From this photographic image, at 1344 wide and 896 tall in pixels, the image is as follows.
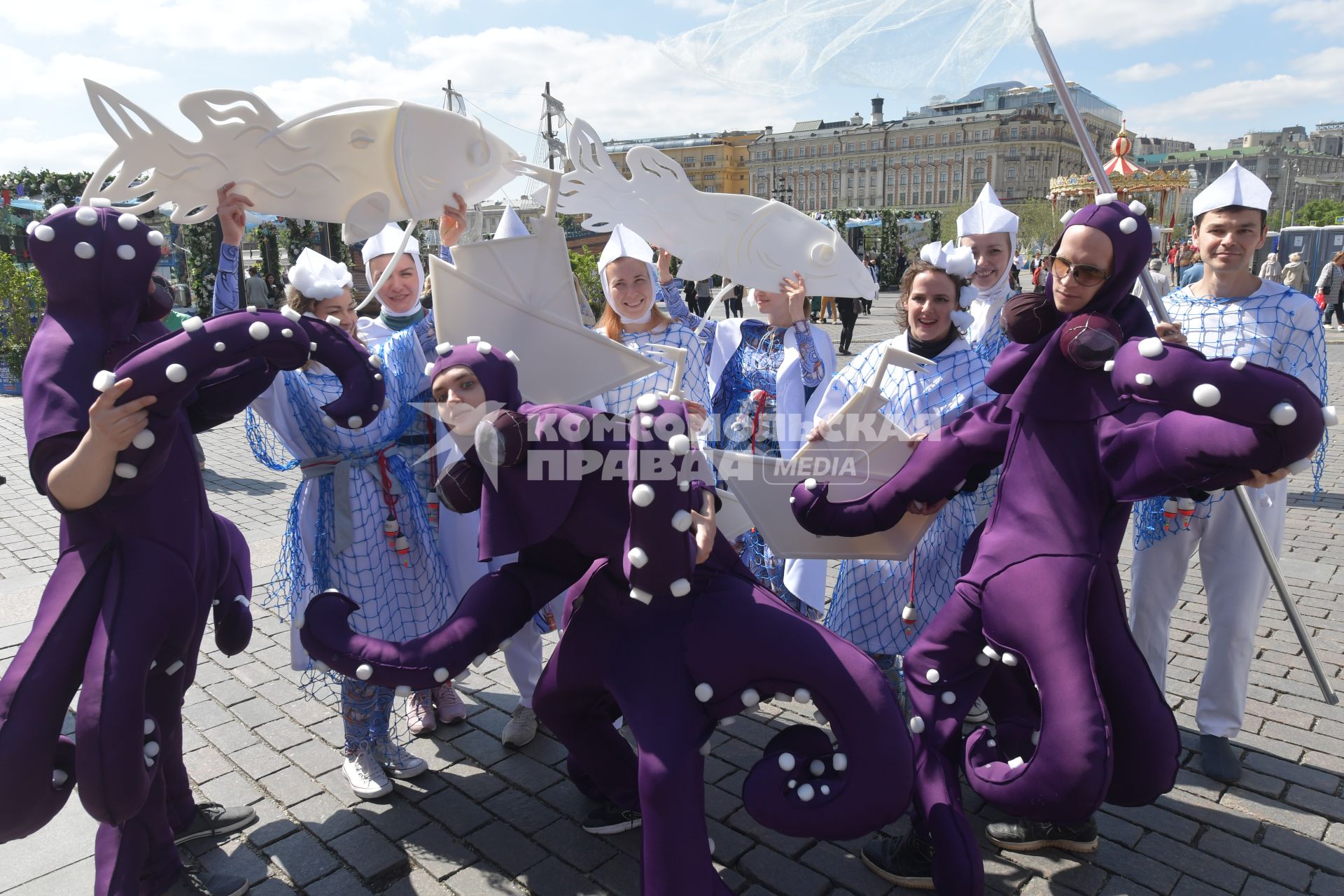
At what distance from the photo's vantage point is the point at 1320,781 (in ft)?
10.1

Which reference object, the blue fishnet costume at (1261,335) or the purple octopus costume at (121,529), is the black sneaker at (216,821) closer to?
the purple octopus costume at (121,529)

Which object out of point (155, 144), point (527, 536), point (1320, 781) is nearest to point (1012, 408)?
point (527, 536)

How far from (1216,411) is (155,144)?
9.59 feet

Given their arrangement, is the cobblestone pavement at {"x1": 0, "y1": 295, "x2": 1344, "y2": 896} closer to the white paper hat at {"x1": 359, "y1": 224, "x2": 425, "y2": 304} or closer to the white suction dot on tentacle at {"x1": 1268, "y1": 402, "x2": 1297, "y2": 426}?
the white suction dot on tentacle at {"x1": 1268, "y1": 402, "x2": 1297, "y2": 426}

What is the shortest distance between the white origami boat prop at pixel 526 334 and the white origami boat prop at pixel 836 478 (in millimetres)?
515

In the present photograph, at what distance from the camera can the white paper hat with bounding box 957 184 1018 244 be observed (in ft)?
12.9

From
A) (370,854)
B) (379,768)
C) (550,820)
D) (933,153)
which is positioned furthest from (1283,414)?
(933,153)

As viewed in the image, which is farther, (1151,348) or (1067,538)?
(1067,538)

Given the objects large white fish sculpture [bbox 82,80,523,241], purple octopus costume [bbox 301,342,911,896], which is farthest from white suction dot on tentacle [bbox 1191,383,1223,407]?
large white fish sculpture [bbox 82,80,523,241]

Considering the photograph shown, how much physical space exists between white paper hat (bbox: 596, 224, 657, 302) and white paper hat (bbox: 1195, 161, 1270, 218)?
6.91ft

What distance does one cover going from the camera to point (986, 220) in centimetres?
394

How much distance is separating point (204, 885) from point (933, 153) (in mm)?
76469

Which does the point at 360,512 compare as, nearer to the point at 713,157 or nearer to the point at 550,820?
the point at 550,820

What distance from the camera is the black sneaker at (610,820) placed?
2.89 meters
